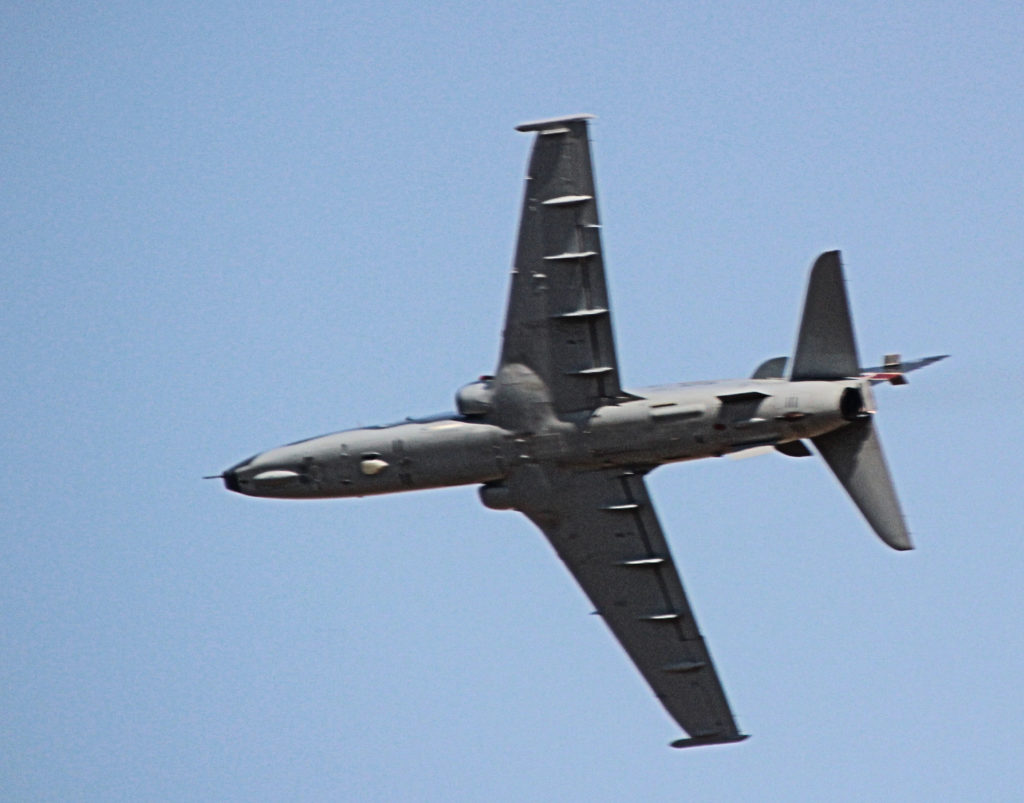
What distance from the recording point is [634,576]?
41.7 metres

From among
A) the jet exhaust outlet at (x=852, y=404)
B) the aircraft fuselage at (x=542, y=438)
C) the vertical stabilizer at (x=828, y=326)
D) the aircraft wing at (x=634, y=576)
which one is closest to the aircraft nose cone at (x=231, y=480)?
the aircraft fuselage at (x=542, y=438)

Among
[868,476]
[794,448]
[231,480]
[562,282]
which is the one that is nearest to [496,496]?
[562,282]

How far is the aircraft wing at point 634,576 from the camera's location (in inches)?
1610

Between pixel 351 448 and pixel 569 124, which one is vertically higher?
pixel 569 124

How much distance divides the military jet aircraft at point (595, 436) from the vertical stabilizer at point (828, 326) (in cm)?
2

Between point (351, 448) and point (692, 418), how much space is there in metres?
6.37

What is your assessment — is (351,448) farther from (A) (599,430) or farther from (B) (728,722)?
(B) (728,722)

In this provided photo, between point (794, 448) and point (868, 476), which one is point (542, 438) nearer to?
point (794, 448)

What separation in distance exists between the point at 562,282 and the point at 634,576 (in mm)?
5882

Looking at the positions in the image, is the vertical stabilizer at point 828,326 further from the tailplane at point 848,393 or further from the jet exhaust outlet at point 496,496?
the jet exhaust outlet at point 496,496

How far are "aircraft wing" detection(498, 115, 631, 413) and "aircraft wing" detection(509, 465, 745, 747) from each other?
176cm

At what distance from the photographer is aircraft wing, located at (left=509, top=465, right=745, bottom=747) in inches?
1610

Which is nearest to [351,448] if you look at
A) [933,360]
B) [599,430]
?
[599,430]

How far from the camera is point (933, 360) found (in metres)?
39.9
